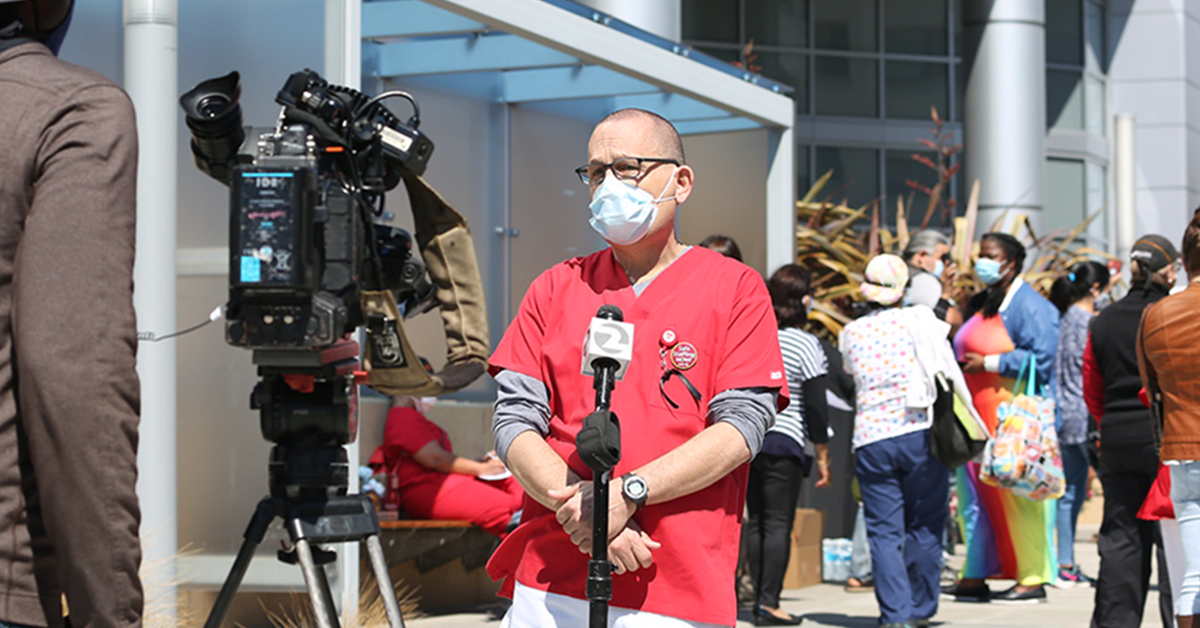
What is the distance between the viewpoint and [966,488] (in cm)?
912

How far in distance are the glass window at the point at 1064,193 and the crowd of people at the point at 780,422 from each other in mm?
13013

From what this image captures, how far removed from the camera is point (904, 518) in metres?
7.63

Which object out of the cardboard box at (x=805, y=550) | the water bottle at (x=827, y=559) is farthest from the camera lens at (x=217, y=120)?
the water bottle at (x=827, y=559)

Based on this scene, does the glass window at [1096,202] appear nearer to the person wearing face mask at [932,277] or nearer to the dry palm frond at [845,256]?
the dry palm frond at [845,256]

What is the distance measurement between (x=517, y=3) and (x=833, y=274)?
18.7 ft

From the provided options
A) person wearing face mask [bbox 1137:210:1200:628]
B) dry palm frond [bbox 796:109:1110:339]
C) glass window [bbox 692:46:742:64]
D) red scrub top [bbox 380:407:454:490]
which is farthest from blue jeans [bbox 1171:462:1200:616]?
glass window [bbox 692:46:742:64]

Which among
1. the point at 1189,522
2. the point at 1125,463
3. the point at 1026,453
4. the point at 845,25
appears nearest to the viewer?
the point at 1189,522

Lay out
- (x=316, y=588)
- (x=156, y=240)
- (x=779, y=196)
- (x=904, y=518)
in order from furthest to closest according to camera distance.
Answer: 1. (x=779, y=196)
2. (x=904, y=518)
3. (x=156, y=240)
4. (x=316, y=588)

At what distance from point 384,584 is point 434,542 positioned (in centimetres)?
334

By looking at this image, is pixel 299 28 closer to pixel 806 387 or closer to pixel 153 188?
pixel 153 188

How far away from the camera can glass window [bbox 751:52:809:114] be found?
2323cm

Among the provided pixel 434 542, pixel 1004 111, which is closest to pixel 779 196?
pixel 434 542

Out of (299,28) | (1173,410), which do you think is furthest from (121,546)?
(299,28)

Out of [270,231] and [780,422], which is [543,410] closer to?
[270,231]
